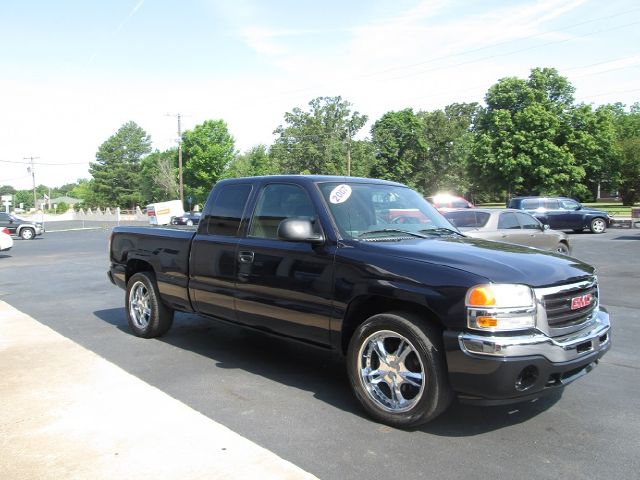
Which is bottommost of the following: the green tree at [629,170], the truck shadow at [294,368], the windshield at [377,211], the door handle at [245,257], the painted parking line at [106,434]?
the truck shadow at [294,368]

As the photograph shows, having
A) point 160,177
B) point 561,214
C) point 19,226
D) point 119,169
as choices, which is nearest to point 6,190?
point 119,169

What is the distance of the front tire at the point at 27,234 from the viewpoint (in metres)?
32.9

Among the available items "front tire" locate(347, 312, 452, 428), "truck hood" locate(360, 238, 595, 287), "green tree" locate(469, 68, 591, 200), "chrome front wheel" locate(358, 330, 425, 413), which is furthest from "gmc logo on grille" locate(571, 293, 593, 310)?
"green tree" locate(469, 68, 591, 200)

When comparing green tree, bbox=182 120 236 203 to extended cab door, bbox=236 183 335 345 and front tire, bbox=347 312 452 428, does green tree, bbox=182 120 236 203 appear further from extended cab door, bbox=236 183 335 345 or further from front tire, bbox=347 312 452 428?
front tire, bbox=347 312 452 428

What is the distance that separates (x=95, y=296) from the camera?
9844 mm

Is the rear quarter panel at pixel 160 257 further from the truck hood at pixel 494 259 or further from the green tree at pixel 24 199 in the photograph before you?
the green tree at pixel 24 199

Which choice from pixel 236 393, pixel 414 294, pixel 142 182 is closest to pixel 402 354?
pixel 414 294

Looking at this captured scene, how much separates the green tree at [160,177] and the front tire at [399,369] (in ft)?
258

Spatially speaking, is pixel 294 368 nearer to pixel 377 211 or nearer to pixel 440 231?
pixel 377 211

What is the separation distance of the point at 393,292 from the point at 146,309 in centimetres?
380

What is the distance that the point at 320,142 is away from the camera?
6381cm

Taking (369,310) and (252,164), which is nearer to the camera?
(369,310)

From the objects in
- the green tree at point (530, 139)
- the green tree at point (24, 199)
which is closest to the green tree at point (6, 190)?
the green tree at point (24, 199)

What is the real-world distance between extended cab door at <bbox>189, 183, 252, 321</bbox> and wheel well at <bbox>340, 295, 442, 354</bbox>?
4.45ft
